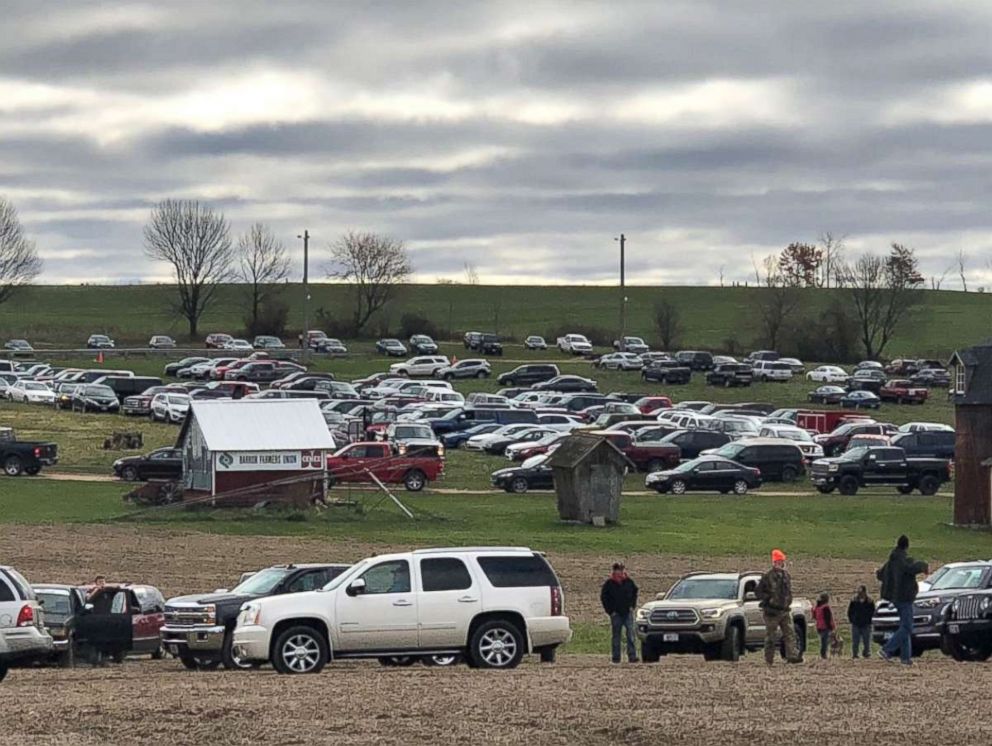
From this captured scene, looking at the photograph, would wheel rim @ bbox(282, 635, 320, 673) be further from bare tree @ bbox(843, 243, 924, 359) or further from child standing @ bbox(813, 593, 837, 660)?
bare tree @ bbox(843, 243, 924, 359)

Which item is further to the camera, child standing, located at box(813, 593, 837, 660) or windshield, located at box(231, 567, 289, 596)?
child standing, located at box(813, 593, 837, 660)

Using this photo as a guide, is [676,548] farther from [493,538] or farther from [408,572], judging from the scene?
[408,572]

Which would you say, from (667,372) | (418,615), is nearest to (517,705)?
(418,615)

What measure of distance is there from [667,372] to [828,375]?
10.3 meters

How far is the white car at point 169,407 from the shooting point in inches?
3071

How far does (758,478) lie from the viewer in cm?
6019

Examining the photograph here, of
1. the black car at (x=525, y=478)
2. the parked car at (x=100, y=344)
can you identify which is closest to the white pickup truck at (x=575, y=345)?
the parked car at (x=100, y=344)

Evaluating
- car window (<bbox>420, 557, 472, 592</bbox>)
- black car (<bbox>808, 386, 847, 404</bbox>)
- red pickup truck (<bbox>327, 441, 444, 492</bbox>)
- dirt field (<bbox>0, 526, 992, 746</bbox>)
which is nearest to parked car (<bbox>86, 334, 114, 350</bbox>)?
black car (<bbox>808, 386, 847, 404</bbox>)

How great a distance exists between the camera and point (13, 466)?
5934 cm

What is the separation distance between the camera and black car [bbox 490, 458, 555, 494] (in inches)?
2307

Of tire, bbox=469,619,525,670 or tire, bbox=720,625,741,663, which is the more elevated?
tire, bbox=469,619,525,670

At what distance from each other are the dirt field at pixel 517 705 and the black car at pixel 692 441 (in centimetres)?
4089

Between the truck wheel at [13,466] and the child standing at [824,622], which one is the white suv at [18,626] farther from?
the truck wheel at [13,466]

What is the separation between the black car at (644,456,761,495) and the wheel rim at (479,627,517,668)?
120 feet
